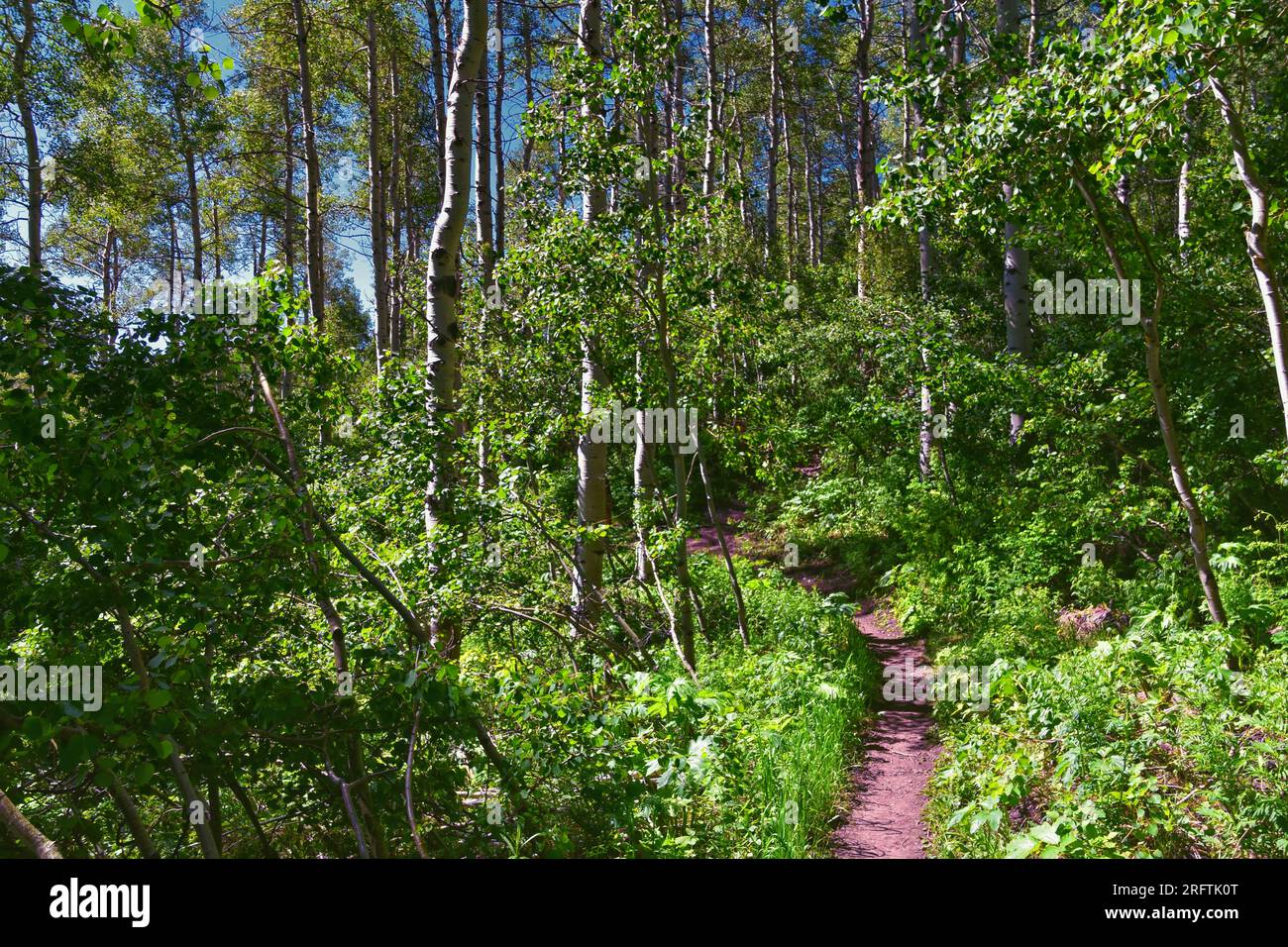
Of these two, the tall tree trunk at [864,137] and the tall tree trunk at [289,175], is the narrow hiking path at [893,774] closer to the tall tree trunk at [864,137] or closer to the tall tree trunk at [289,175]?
the tall tree trunk at [289,175]

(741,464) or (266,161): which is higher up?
(266,161)

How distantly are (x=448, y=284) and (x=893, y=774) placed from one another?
501 cm

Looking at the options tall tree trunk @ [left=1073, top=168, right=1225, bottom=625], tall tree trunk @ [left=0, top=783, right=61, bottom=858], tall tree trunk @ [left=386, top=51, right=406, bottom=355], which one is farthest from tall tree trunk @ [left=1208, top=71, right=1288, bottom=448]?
tall tree trunk @ [left=386, top=51, right=406, bottom=355]

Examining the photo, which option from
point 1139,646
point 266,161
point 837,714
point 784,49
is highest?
point 784,49

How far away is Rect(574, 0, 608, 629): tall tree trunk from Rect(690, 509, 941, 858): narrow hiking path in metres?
2.65

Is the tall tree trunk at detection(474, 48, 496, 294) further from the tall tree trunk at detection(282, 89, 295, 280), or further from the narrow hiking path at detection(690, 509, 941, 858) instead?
the narrow hiking path at detection(690, 509, 941, 858)

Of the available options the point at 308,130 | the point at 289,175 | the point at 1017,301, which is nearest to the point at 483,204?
the point at 308,130

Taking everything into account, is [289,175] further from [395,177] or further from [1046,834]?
[1046,834]

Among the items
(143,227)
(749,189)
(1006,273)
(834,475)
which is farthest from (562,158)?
(143,227)

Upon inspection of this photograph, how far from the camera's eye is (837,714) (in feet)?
20.0

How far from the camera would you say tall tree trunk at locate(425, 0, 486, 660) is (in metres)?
5.37

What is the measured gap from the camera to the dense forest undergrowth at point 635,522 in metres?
2.85
